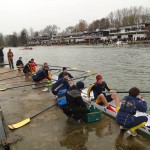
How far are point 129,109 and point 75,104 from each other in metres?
1.69

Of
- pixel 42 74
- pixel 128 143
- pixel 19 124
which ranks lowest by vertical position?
pixel 128 143

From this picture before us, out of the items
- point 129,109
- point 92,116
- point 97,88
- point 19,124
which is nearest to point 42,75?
point 97,88

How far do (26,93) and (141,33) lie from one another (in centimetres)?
10961

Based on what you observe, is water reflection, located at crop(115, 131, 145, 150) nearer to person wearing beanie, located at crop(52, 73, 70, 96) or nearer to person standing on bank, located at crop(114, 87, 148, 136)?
person standing on bank, located at crop(114, 87, 148, 136)

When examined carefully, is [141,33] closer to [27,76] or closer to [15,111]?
[27,76]

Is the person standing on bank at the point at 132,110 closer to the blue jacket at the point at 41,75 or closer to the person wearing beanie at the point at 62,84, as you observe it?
the person wearing beanie at the point at 62,84

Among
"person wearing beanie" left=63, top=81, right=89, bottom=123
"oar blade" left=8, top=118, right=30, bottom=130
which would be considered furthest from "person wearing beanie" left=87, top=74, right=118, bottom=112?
"oar blade" left=8, top=118, right=30, bottom=130

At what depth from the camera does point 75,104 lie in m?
7.15

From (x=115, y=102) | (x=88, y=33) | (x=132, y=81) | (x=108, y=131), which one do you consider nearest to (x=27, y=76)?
(x=132, y=81)

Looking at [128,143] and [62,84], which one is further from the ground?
[62,84]

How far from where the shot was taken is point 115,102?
8484 mm

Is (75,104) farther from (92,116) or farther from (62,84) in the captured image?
(62,84)

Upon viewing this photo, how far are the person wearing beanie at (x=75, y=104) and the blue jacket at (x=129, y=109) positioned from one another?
4.27 feet

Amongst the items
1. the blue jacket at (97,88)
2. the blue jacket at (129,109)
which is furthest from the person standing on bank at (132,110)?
the blue jacket at (97,88)
